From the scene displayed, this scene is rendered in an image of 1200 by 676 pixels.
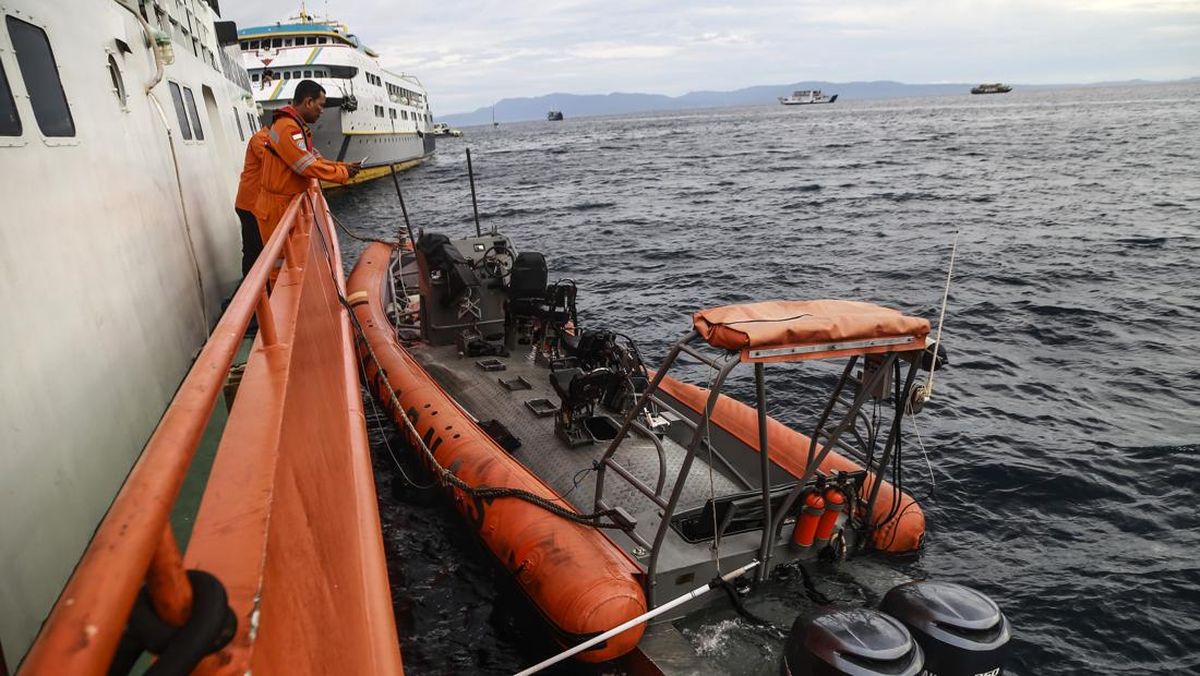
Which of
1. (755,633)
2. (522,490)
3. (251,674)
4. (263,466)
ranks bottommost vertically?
(755,633)

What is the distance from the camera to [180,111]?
860cm

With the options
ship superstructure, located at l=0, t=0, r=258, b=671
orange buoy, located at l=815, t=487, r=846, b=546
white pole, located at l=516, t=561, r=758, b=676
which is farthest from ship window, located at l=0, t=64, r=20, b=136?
orange buoy, located at l=815, t=487, r=846, b=546

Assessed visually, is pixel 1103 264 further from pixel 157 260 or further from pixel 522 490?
pixel 157 260

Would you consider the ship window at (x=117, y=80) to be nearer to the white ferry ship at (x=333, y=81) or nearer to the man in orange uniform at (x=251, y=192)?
the man in orange uniform at (x=251, y=192)

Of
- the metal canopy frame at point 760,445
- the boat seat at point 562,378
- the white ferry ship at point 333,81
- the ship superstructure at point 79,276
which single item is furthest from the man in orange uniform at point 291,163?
the white ferry ship at point 333,81

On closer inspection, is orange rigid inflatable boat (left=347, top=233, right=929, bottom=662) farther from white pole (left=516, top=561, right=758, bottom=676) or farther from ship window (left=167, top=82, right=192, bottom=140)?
ship window (left=167, top=82, right=192, bottom=140)

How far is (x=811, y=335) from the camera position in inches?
162

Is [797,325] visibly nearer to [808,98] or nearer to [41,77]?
[41,77]

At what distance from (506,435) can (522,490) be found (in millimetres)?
1286

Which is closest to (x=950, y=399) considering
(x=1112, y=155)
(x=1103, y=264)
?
(x=1103, y=264)

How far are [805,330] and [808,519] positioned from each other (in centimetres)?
190

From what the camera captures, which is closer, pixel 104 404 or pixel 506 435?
pixel 104 404

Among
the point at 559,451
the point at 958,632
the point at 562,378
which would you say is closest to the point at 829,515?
the point at 958,632

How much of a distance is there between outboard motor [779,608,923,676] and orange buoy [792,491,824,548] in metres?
1.31
